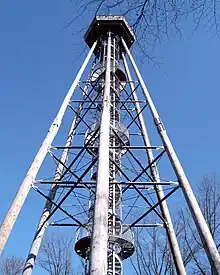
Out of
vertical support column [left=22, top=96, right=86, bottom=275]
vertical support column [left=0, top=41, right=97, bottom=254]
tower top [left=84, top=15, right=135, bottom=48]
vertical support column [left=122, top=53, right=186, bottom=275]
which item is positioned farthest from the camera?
tower top [left=84, top=15, right=135, bottom=48]

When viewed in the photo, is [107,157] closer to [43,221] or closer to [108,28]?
[43,221]

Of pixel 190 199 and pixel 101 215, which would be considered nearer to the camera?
pixel 101 215

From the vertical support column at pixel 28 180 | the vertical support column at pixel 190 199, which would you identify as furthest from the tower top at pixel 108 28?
the vertical support column at pixel 28 180

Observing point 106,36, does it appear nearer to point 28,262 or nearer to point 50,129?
point 50,129

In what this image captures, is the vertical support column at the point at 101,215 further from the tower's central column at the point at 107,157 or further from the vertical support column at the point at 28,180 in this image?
the vertical support column at the point at 28,180

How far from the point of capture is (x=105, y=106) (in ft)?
27.7

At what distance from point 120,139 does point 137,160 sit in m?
0.84

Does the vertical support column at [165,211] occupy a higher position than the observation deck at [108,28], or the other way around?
the observation deck at [108,28]

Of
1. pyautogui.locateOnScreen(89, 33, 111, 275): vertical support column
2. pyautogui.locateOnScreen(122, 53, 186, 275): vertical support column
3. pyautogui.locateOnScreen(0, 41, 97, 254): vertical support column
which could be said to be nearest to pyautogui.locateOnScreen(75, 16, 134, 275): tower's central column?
pyautogui.locateOnScreen(89, 33, 111, 275): vertical support column

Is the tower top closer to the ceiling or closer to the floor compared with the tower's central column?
closer to the ceiling

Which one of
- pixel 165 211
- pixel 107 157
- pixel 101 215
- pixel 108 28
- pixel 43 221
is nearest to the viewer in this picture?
pixel 101 215

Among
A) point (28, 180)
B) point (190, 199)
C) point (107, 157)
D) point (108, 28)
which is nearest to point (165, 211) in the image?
point (190, 199)

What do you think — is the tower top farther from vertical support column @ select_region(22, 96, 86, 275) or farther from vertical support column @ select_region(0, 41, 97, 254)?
vertical support column @ select_region(0, 41, 97, 254)

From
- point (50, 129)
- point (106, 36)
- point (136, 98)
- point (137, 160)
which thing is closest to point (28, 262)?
point (50, 129)
